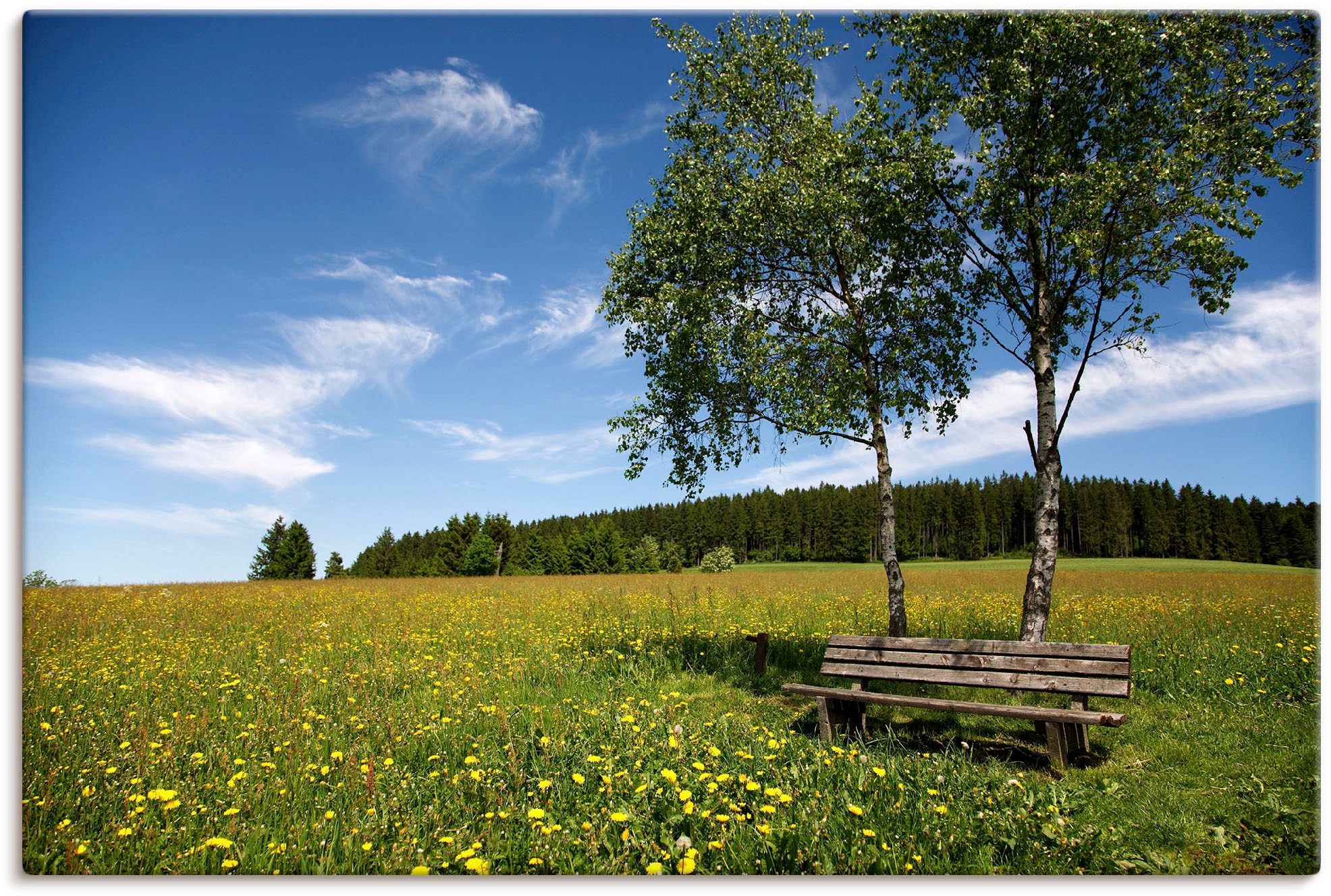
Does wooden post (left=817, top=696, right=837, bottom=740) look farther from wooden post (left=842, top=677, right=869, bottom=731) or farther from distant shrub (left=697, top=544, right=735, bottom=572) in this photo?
distant shrub (left=697, top=544, right=735, bottom=572)

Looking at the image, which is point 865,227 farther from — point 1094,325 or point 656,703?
point 656,703

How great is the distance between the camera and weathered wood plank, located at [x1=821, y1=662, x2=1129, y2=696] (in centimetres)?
461

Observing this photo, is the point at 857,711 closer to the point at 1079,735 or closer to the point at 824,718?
the point at 824,718

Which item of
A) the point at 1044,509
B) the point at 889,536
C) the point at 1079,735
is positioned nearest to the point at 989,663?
the point at 1079,735

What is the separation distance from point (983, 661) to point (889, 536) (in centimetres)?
307

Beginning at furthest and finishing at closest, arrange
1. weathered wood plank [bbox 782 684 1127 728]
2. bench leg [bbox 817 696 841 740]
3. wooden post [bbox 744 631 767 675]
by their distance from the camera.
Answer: wooden post [bbox 744 631 767 675], bench leg [bbox 817 696 841 740], weathered wood plank [bbox 782 684 1127 728]

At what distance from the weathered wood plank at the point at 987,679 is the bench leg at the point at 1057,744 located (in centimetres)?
26

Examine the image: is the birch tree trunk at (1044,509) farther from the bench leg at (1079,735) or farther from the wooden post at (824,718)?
the wooden post at (824,718)

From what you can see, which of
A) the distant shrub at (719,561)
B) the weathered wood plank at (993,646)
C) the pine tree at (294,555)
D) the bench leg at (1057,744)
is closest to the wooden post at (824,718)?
the weathered wood plank at (993,646)

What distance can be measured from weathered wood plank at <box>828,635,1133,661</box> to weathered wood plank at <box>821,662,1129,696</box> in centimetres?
16

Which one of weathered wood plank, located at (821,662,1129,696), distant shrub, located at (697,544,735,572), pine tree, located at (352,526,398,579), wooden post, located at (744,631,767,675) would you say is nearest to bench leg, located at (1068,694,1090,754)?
weathered wood plank, located at (821,662,1129,696)

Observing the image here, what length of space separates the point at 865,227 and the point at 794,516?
75.4 meters

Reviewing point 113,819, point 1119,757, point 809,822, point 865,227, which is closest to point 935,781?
point 809,822

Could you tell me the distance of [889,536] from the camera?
8164mm
